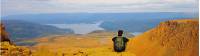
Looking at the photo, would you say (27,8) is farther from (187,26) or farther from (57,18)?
(187,26)

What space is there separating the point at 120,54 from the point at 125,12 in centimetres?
Result: 25

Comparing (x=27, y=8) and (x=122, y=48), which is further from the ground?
(x=27, y=8)

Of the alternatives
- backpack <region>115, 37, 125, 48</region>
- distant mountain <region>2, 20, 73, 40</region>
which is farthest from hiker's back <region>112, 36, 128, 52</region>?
distant mountain <region>2, 20, 73, 40</region>

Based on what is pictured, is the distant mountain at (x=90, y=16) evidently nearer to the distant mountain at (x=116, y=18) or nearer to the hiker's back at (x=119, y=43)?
the distant mountain at (x=116, y=18)

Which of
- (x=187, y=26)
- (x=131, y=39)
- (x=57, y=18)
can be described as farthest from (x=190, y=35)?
(x=57, y=18)

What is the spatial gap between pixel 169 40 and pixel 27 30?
0.84 metres

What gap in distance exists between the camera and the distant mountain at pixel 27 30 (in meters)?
3.90

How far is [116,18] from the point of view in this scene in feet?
13.2

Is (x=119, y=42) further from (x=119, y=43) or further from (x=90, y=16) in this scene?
(x=90, y=16)

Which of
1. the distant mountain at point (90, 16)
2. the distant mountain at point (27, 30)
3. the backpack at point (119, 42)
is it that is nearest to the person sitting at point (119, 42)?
the backpack at point (119, 42)

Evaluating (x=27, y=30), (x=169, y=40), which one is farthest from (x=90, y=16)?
(x=169, y=40)

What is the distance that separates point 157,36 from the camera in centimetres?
407

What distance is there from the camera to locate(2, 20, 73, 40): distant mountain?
3904mm

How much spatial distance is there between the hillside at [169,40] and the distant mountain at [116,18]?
0.04 metres
